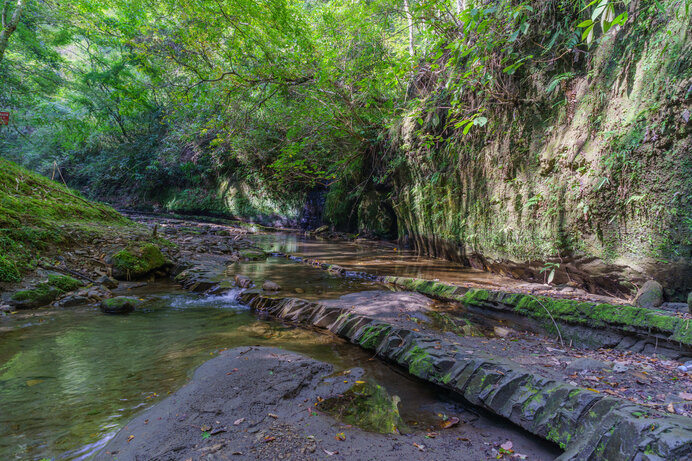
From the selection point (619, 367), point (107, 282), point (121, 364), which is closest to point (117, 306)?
point (107, 282)

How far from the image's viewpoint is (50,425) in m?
1.96

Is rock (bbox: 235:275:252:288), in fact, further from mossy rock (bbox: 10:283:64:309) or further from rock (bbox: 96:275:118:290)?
mossy rock (bbox: 10:283:64:309)

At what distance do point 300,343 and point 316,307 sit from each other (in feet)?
2.68

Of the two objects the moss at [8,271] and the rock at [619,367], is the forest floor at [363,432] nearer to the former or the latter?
the rock at [619,367]

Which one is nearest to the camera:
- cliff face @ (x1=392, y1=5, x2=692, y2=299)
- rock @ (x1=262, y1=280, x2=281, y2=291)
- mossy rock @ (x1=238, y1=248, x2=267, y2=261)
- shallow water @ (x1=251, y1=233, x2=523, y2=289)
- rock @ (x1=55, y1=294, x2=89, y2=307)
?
cliff face @ (x1=392, y1=5, x2=692, y2=299)

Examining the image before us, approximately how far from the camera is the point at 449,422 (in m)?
2.11

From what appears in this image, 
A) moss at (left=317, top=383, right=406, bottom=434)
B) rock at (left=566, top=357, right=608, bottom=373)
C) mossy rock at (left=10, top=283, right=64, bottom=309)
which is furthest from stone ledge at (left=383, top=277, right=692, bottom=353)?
mossy rock at (left=10, top=283, right=64, bottom=309)

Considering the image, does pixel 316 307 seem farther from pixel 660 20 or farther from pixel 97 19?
pixel 97 19

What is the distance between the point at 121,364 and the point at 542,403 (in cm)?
335

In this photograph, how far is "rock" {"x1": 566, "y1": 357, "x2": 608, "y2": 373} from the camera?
2.49 m

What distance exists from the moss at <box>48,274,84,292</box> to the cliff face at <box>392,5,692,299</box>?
287 inches

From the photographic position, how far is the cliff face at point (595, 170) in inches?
135

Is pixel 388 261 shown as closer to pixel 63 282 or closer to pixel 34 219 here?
pixel 63 282

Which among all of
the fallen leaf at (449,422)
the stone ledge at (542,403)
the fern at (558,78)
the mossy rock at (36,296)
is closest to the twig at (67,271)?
the mossy rock at (36,296)
